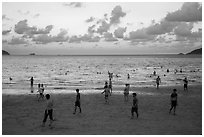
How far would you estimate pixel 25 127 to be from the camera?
1448 centimetres

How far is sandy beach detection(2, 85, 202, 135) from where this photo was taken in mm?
13867

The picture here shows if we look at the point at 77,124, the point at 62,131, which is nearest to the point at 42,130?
the point at 62,131

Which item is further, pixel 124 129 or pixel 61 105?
pixel 61 105

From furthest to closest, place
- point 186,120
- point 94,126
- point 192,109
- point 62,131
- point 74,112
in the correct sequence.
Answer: point 192,109
point 74,112
point 186,120
point 94,126
point 62,131

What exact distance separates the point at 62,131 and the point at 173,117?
7.88m

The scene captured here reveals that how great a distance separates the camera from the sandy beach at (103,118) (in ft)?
45.5

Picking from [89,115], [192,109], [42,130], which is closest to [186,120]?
[192,109]

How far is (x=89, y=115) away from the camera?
17359 millimetres

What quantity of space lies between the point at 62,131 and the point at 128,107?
7910 mm

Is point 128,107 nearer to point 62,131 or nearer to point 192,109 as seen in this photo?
point 192,109

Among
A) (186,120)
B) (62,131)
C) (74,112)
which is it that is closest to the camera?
(62,131)

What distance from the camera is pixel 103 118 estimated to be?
16.5 m

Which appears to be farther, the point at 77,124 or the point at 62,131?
the point at 77,124

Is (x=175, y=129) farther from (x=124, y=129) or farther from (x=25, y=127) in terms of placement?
(x=25, y=127)
